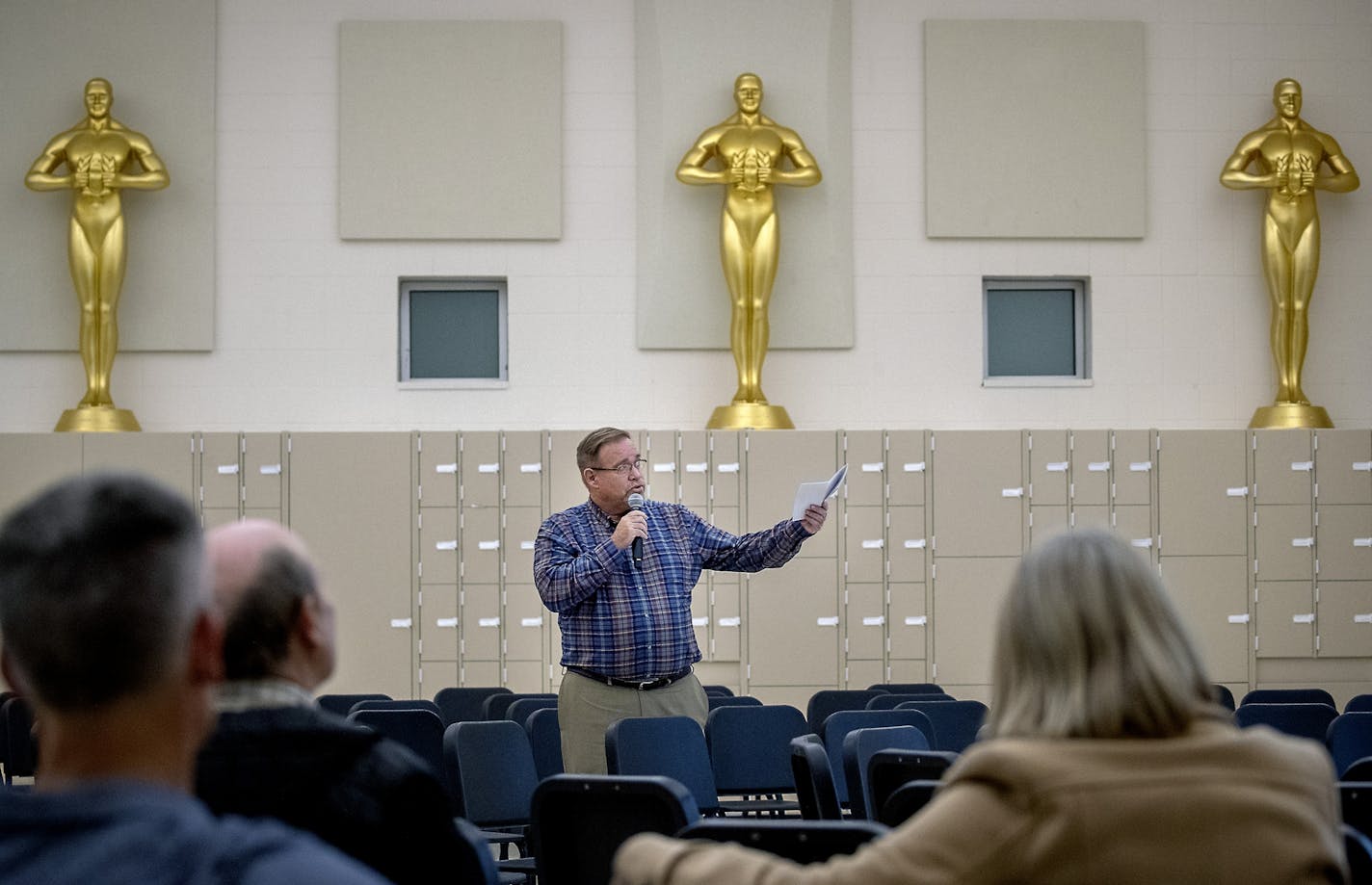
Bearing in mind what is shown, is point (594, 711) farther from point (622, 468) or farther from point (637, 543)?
point (622, 468)

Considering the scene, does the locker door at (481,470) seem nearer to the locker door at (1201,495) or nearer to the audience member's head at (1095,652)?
the locker door at (1201,495)

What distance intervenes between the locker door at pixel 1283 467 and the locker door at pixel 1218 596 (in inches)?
19.1

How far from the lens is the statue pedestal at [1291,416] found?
11258mm

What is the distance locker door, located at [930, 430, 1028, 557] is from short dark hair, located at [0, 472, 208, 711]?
9987mm

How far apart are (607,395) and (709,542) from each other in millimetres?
6235

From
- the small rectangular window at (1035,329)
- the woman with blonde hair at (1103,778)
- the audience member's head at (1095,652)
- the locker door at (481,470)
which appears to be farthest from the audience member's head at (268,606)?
the small rectangular window at (1035,329)

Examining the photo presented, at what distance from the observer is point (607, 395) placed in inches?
454

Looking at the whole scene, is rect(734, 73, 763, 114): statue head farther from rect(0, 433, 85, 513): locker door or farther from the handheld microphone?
the handheld microphone

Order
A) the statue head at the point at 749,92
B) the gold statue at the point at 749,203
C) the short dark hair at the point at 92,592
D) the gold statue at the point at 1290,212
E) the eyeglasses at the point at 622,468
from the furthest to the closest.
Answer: the gold statue at the point at 1290,212
the statue head at the point at 749,92
the gold statue at the point at 749,203
the eyeglasses at the point at 622,468
the short dark hair at the point at 92,592

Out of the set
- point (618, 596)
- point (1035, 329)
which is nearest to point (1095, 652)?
point (618, 596)

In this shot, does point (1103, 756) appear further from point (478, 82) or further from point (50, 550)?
point (478, 82)

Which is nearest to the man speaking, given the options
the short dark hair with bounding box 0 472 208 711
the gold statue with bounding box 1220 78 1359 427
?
the short dark hair with bounding box 0 472 208 711

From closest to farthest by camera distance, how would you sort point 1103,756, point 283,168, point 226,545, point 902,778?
point 1103,756, point 226,545, point 902,778, point 283,168

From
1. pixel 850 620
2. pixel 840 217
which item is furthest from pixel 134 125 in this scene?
pixel 850 620
